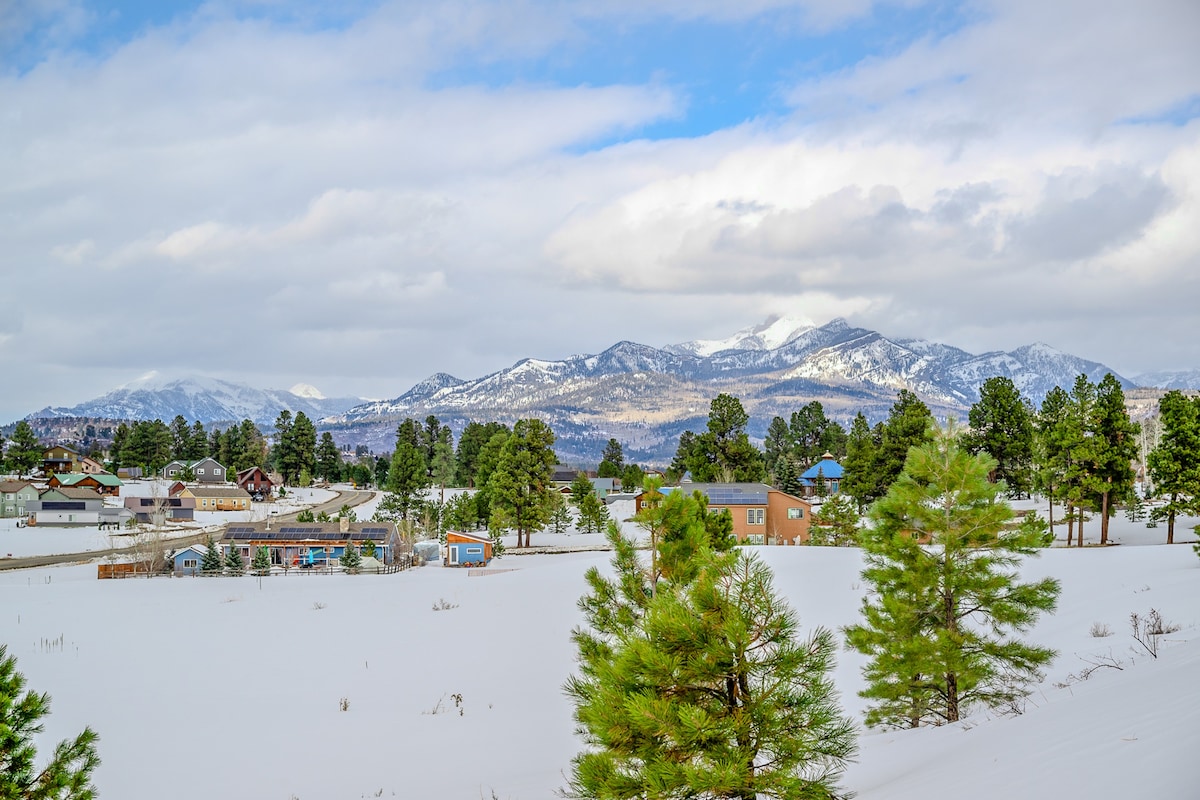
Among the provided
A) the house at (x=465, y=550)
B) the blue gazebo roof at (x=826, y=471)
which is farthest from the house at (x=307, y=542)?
the blue gazebo roof at (x=826, y=471)

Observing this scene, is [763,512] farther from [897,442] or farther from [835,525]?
[897,442]

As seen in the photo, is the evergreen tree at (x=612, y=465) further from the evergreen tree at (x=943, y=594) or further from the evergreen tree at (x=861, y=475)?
the evergreen tree at (x=943, y=594)

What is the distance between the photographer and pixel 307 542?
55.9 metres

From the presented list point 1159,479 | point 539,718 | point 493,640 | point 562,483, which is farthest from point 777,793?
point 562,483

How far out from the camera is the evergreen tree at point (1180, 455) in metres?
39.1

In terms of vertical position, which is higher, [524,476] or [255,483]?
[524,476]

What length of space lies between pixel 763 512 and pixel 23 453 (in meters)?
112

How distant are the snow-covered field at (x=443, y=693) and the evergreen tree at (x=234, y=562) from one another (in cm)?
1022

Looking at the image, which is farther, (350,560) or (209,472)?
(209,472)

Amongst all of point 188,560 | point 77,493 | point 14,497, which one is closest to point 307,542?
point 188,560

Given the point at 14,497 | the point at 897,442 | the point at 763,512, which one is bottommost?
the point at 14,497

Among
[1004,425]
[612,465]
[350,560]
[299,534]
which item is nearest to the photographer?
[350,560]

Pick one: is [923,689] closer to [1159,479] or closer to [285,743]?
[285,743]

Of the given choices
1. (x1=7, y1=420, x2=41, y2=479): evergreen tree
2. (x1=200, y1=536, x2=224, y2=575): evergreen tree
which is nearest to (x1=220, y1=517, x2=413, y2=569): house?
(x1=200, y1=536, x2=224, y2=575): evergreen tree
